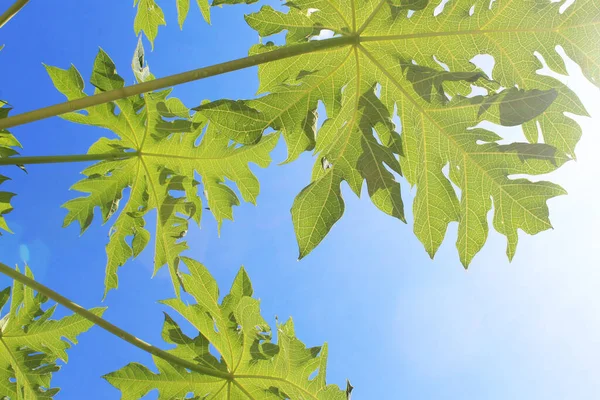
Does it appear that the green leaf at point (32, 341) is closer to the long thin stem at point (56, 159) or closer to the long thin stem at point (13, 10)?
the long thin stem at point (56, 159)

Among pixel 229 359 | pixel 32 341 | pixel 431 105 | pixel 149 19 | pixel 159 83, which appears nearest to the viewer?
pixel 159 83

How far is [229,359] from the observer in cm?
268

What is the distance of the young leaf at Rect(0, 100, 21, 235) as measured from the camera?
2375mm

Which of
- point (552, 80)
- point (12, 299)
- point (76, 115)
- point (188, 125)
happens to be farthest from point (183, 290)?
point (552, 80)

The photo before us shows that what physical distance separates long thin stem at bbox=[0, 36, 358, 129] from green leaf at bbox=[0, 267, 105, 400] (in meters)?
1.47

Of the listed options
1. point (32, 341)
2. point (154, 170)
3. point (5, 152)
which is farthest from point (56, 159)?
point (32, 341)

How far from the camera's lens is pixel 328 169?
2.22 metres

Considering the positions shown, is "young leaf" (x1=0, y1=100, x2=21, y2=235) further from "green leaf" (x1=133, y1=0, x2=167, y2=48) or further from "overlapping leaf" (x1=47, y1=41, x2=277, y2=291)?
"green leaf" (x1=133, y1=0, x2=167, y2=48)

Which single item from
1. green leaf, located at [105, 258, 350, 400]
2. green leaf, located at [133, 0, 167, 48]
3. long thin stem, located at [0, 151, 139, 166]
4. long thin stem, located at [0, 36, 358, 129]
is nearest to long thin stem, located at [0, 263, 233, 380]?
green leaf, located at [105, 258, 350, 400]

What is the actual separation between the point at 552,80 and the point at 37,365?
3011 mm

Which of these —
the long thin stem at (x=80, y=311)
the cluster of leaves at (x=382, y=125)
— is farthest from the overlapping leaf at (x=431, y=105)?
the long thin stem at (x=80, y=311)

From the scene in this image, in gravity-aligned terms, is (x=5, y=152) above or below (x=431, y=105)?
above

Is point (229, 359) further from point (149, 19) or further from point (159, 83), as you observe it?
point (149, 19)

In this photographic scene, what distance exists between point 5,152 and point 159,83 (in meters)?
1.06
